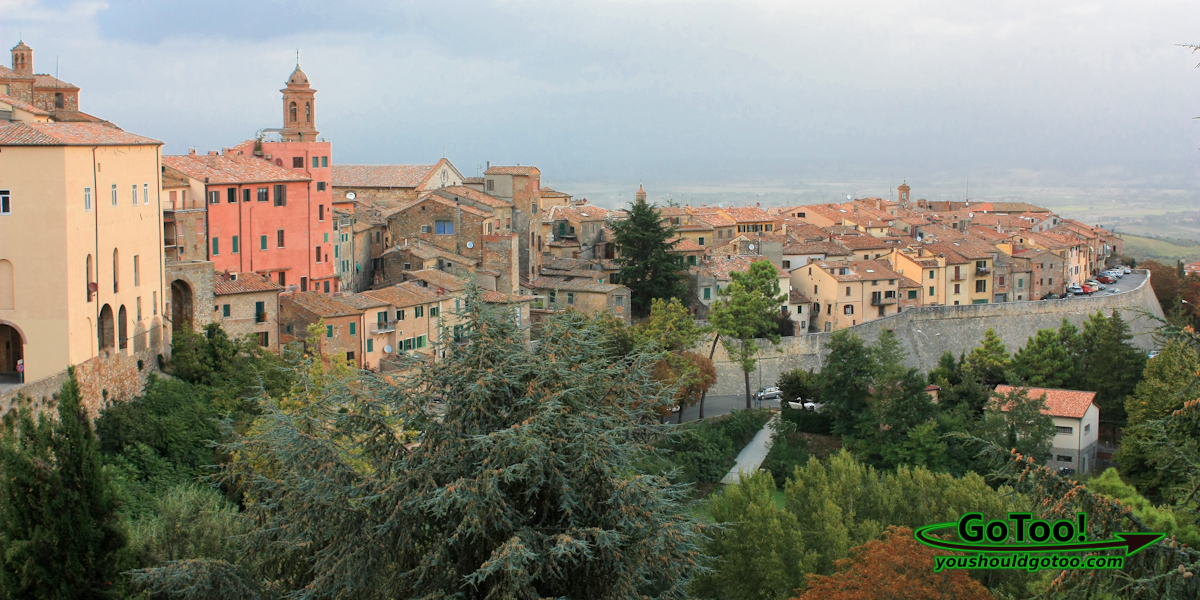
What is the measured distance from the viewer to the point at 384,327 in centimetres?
3041

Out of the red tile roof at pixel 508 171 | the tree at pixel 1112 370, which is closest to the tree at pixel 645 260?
the red tile roof at pixel 508 171

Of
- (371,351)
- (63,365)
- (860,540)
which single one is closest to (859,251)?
(371,351)

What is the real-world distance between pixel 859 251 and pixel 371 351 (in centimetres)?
2582

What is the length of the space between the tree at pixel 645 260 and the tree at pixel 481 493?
2917cm

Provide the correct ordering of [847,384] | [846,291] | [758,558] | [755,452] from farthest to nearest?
[846,291], [847,384], [755,452], [758,558]

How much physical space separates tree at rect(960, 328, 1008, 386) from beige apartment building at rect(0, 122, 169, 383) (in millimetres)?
26145

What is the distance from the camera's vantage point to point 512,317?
11.8 meters

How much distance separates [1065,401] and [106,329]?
1012 inches

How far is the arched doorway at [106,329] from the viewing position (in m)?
22.6

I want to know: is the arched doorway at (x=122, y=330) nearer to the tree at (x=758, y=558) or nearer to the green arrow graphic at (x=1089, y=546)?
the tree at (x=758, y=558)

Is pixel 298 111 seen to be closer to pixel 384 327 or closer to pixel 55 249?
pixel 384 327

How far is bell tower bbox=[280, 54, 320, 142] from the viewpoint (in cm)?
3512

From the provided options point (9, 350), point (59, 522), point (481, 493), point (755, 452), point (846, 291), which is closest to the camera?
point (481, 493)

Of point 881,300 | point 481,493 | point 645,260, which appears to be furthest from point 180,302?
point 881,300
